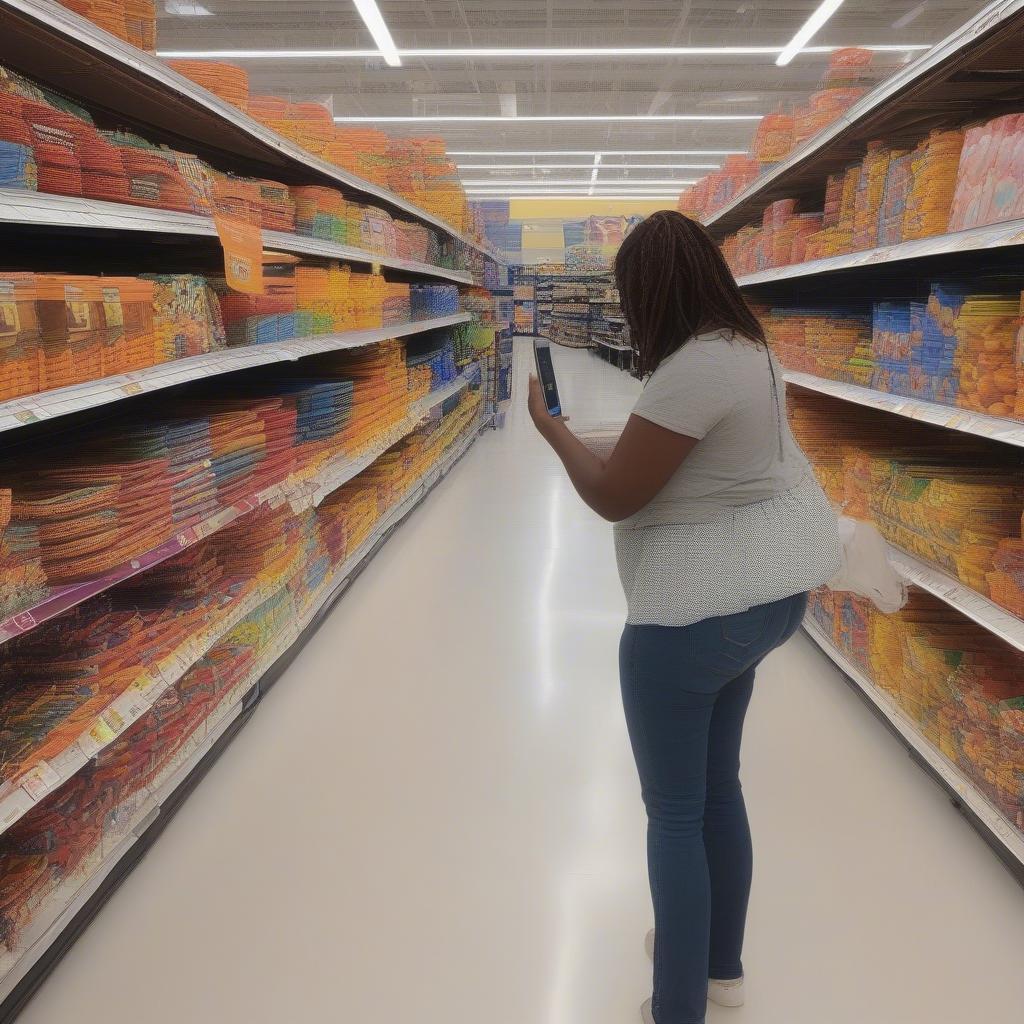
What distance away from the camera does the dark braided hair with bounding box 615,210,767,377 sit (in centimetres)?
131

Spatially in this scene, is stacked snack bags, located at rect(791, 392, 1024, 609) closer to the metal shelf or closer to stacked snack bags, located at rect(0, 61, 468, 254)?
the metal shelf

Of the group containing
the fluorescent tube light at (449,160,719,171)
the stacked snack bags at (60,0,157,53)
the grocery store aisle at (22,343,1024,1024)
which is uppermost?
the fluorescent tube light at (449,160,719,171)

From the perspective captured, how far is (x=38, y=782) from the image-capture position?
4.92 ft

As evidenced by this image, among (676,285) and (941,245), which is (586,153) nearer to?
(941,245)

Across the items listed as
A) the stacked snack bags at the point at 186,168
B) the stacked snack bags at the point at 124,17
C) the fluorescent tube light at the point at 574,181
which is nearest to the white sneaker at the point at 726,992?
the stacked snack bags at the point at 186,168

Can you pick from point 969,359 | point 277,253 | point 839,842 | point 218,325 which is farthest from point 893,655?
point 277,253

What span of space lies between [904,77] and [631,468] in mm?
1647

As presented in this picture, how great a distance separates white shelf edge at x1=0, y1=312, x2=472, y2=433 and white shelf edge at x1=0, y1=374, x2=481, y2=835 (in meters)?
0.42

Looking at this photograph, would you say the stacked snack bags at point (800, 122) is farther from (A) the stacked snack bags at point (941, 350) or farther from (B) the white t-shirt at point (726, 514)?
(B) the white t-shirt at point (726, 514)

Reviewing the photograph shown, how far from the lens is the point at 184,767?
2236 mm

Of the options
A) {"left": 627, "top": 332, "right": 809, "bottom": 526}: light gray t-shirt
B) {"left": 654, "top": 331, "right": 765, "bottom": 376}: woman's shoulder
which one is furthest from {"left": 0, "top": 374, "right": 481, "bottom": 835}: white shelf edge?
{"left": 654, "top": 331, "right": 765, "bottom": 376}: woman's shoulder

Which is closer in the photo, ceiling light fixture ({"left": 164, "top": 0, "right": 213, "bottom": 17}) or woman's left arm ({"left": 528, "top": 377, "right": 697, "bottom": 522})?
woman's left arm ({"left": 528, "top": 377, "right": 697, "bottom": 522})

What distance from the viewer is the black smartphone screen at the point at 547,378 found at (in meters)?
1.69

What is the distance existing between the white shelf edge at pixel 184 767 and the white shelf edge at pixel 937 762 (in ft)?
6.25
